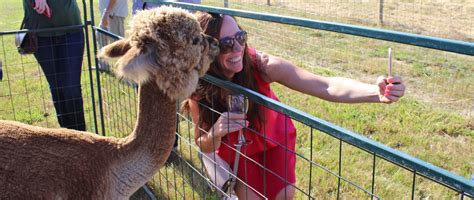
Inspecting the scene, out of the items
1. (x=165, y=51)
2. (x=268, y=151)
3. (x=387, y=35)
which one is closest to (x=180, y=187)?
(x=268, y=151)

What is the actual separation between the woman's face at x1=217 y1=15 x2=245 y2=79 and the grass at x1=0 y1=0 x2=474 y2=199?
0.72m

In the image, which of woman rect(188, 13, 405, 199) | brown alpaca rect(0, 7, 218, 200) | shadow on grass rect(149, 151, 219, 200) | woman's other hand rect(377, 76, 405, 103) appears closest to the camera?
brown alpaca rect(0, 7, 218, 200)

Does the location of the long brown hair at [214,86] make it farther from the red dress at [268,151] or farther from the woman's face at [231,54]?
the red dress at [268,151]

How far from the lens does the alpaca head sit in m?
2.36

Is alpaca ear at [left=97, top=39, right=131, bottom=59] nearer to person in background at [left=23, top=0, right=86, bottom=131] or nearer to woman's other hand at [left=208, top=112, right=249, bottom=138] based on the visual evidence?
woman's other hand at [left=208, top=112, right=249, bottom=138]

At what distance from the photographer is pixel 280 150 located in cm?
348

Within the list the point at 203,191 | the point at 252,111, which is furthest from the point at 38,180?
the point at 203,191

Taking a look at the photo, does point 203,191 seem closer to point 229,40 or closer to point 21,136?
point 229,40

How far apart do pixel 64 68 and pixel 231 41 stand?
105 inches

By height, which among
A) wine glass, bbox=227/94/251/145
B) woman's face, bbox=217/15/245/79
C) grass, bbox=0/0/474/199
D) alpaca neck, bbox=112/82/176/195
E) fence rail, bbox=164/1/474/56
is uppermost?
fence rail, bbox=164/1/474/56

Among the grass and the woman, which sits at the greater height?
the woman

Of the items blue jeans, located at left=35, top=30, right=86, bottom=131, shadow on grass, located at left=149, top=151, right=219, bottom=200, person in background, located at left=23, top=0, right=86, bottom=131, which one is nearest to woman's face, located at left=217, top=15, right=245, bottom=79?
shadow on grass, located at left=149, top=151, right=219, bottom=200

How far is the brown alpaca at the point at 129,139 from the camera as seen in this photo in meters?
2.33

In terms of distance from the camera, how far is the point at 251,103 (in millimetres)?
3008
